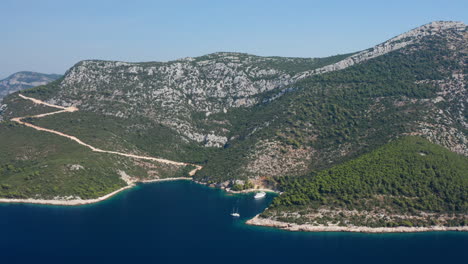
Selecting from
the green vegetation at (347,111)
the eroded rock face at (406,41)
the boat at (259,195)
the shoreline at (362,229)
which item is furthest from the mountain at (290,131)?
the boat at (259,195)

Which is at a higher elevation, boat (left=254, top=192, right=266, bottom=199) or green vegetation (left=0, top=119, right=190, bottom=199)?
green vegetation (left=0, top=119, right=190, bottom=199)

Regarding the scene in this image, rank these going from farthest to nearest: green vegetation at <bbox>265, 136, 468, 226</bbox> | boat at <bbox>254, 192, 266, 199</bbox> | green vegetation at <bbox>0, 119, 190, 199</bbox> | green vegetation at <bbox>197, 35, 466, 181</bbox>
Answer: green vegetation at <bbox>197, 35, 466, 181</bbox>, boat at <bbox>254, 192, 266, 199</bbox>, green vegetation at <bbox>0, 119, 190, 199</bbox>, green vegetation at <bbox>265, 136, 468, 226</bbox>

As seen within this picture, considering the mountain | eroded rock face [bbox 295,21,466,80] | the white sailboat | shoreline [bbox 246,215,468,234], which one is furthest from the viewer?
eroded rock face [bbox 295,21,466,80]

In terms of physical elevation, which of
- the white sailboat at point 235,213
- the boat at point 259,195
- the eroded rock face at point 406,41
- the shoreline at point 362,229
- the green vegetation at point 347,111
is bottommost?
the shoreline at point 362,229

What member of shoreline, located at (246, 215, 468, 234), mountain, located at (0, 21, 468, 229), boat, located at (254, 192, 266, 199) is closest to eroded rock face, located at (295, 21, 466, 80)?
mountain, located at (0, 21, 468, 229)

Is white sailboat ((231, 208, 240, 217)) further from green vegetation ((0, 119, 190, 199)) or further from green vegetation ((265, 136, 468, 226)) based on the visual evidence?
green vegetation ((0, 119, 190, 199))

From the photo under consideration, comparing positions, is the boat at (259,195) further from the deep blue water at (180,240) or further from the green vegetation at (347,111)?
the green vegetation at (347,111)

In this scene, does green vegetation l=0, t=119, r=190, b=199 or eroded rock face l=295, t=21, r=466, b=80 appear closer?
green vegetation l=0, t=119, r=190, b=199

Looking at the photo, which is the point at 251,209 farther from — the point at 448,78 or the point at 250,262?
the point at 448,78
